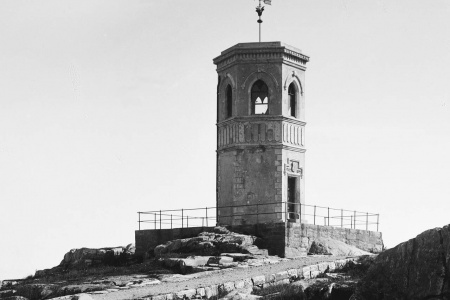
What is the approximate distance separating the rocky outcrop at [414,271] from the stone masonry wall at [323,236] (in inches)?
462

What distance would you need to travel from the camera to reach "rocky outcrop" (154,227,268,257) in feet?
104

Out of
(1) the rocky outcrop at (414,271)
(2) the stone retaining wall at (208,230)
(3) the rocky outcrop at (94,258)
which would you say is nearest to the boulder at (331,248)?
(2) the stone retaining wall at (208,230)

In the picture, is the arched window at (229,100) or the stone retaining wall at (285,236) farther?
the arched window at (229,100)

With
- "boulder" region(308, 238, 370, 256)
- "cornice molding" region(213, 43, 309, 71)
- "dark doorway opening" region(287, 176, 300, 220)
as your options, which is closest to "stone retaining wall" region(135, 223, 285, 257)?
"boulder" region(308, 238, 370, 256)

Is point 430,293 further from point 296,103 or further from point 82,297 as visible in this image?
point 296,103

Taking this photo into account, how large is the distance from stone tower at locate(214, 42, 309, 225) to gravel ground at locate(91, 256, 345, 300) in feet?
17.8

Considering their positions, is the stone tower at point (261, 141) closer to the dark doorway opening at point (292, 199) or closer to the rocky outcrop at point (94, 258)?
the dark doorway opening at point (292, 199)

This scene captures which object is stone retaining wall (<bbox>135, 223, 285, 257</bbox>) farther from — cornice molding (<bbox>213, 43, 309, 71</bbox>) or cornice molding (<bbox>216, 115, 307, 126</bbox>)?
cornice molding (<bbox>213, 43, 309, 71</bbox>)

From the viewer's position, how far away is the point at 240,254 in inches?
1222

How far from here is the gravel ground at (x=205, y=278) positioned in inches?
956

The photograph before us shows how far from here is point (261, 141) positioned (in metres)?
35.7

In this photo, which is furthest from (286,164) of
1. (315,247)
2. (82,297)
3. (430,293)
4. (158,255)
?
(430,293)

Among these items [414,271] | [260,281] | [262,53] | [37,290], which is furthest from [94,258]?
[414,271]

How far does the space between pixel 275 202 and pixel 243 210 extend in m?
1.47
